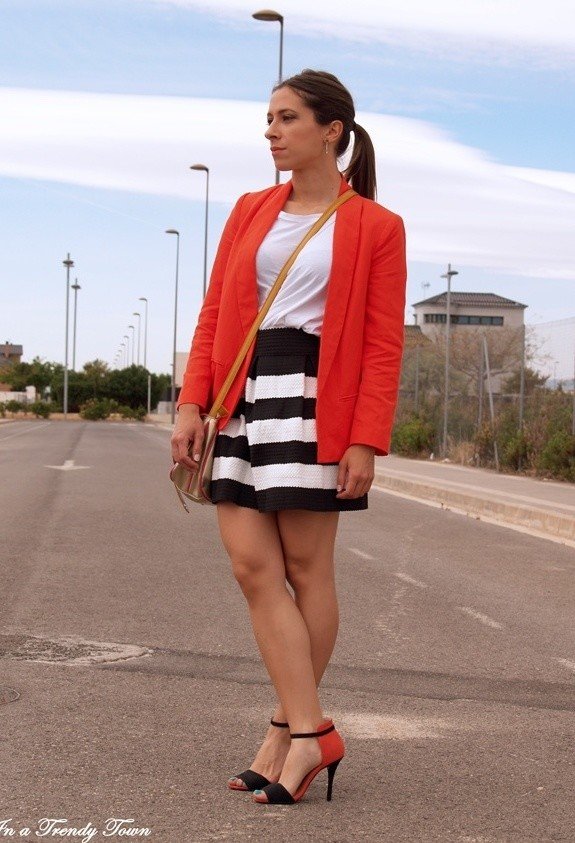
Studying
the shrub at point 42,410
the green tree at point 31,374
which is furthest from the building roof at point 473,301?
the green tree at point 31,374

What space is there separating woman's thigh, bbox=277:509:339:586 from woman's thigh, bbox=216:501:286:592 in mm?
33

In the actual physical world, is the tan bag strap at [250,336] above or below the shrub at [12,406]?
above

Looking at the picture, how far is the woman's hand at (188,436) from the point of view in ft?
13.3

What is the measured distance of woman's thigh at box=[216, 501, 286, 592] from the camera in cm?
400

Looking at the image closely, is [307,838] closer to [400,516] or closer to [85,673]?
[85,673]

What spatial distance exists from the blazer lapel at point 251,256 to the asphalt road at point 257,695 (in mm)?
1445

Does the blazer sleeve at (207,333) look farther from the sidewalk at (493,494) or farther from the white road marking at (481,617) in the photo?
the sidewalk at (493,494)

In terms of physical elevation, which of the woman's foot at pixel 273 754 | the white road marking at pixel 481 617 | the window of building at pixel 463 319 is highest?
the window of building at pixel 463 319

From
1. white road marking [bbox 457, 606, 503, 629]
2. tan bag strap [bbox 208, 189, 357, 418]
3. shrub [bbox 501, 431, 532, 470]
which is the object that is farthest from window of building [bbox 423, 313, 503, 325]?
tan bag strap [bbox 208, 189, 357, 418]

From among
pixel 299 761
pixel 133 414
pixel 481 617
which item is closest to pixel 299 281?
pixel 299 761

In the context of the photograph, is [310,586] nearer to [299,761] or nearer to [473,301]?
[299,761]

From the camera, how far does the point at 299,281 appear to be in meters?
4.07

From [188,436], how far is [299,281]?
22.0 inches

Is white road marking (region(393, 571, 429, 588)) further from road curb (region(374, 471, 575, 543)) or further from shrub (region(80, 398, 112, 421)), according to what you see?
shrub (region(80, 398, 112, 421))
